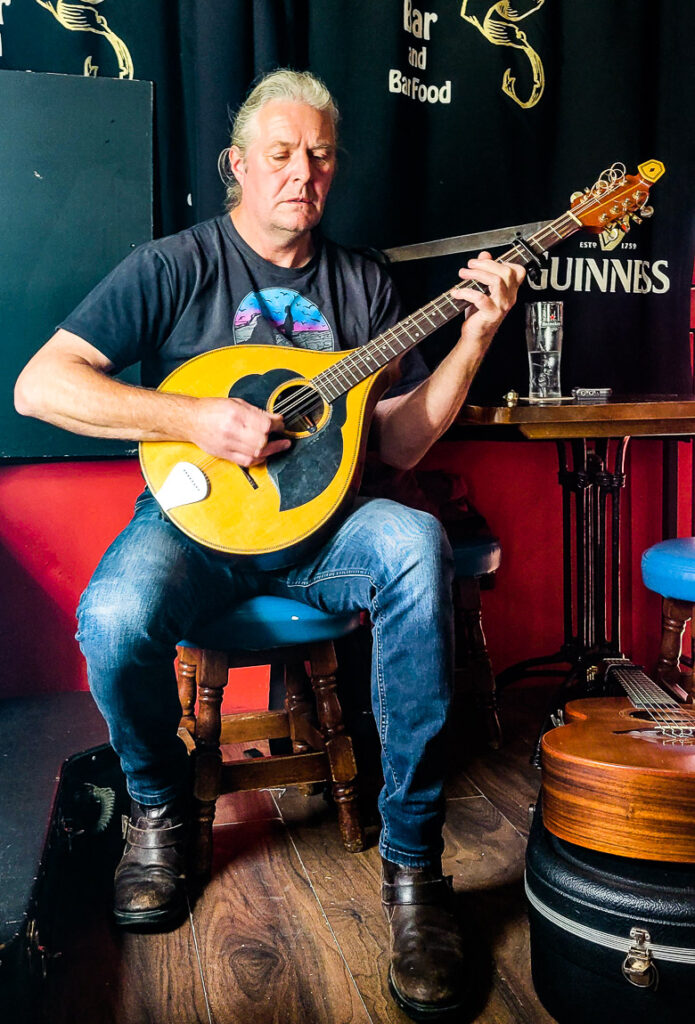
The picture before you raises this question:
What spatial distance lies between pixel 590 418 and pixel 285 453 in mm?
651

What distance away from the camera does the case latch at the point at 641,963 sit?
1.13 meters

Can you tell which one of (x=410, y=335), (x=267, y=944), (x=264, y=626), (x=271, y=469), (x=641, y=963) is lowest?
(x=267, y=944)

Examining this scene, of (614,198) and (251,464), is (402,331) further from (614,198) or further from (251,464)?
(614,198)

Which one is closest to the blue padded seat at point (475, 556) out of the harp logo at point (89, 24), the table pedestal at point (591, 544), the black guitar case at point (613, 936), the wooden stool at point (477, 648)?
the wooden stool at point (477, 648)

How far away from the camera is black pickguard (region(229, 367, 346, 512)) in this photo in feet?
5.13

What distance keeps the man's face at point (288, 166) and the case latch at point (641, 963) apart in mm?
1364

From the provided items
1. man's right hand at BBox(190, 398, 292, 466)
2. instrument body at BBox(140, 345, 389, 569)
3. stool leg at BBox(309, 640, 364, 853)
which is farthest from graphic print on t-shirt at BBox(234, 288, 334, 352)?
stool leg at BBox(309, 640, 364, 853)

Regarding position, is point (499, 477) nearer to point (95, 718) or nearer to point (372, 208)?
point (372, 208)

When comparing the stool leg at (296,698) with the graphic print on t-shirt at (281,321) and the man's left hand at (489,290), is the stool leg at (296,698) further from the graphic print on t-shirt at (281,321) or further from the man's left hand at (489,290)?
the man's left hand at (489,290)

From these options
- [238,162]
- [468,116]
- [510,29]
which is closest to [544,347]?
[468,116]

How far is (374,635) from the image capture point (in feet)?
4.89

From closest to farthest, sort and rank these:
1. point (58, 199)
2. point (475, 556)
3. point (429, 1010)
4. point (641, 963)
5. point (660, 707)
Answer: point (641, 963) → point (429, 1010) → point (660, 707) → point (58, 199) → point (475, 556)

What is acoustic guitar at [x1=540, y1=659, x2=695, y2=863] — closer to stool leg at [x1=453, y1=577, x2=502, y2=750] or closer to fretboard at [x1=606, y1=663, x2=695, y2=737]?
fretboard at [x1=606, y1=663, x2=695, y2=737]

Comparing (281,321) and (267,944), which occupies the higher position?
(281,321)
